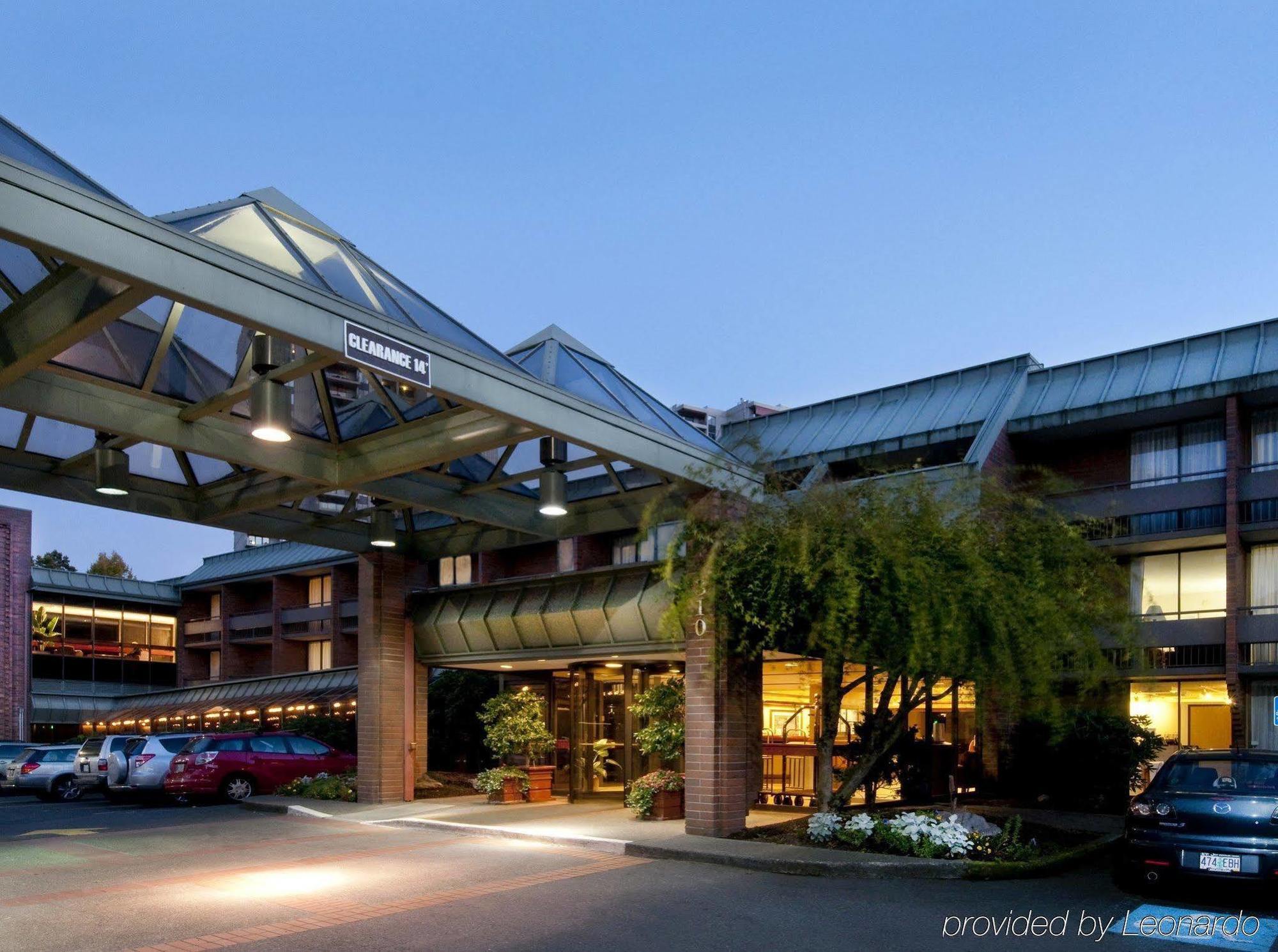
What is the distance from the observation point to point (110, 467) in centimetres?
1453

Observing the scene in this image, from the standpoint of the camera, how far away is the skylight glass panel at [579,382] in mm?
16125

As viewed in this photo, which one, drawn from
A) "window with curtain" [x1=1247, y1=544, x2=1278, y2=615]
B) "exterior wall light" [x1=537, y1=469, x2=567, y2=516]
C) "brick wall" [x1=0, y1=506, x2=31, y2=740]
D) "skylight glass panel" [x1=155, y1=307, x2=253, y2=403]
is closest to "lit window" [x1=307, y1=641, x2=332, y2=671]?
"brick wall" [x1=0, y1=506, x2=31, y2=740]

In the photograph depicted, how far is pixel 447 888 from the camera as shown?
1211cm

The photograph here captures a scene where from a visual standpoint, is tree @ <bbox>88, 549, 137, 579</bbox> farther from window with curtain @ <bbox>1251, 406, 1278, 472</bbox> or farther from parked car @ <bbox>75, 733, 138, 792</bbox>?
window with curtain @ <bbox>1251, 406, 1278, 472</bbox>

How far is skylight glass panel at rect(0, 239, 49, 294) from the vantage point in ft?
35.9

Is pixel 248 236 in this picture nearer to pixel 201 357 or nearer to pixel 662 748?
pixel 201 357

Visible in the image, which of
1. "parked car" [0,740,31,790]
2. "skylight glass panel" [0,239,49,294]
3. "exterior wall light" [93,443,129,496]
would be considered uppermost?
"skylight glass panel" [0,239,49,294]

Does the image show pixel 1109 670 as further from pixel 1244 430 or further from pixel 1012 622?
pixel 1244 430

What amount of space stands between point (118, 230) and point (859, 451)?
876 inches

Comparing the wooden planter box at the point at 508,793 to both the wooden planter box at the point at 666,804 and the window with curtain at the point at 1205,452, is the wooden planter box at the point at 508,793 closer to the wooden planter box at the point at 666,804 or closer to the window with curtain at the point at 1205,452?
the wooden planter box at the point at 666,804

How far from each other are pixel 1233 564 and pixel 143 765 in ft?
80.5

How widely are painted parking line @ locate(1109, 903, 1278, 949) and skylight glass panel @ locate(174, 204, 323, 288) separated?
1017 centimetres

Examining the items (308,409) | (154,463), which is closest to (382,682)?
(154,463)

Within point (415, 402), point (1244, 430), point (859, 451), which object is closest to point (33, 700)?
point (859, 451)
